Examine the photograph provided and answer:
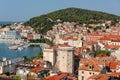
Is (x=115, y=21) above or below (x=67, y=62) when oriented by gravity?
above

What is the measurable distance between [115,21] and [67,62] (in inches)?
1919

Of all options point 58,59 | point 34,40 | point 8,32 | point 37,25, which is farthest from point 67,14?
point 58,59

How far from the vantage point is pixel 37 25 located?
6706 centimetres

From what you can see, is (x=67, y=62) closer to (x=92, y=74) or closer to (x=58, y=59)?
(x=58, y=59)

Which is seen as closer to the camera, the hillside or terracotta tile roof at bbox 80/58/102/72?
terracotta tile roof at bbox 80/58/102/72

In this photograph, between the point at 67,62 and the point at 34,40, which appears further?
the point at 34,40

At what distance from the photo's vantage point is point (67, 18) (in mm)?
70500

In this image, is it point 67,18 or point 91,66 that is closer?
point 91,66

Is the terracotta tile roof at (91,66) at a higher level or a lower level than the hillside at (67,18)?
lower

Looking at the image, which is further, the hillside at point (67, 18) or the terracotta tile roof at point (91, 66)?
the hillside at point (67, 18)

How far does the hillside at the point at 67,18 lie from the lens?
216 feet

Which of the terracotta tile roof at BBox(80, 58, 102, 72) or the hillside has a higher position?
the hillside

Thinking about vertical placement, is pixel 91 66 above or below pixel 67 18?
below

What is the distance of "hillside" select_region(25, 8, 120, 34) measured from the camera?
216 ft
